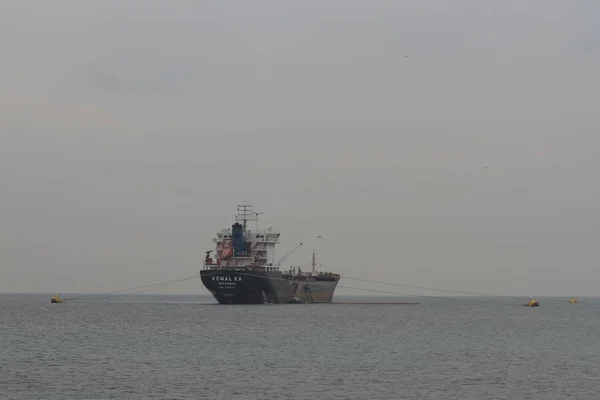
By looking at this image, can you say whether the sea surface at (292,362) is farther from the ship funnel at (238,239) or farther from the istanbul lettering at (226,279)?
the ship funnel at (238,239)

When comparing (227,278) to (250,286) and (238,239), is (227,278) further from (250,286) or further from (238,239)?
(238,239)

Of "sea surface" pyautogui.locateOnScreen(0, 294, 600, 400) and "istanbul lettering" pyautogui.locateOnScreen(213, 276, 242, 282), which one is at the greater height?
"istanbul lettering" pyautogui.locateOnScreen(213, 276, 242, 282)

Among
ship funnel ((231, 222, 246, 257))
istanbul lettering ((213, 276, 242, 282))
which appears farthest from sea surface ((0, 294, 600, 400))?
ship funnel ((231, 222, 246, 257))

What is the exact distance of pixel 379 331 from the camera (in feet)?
343

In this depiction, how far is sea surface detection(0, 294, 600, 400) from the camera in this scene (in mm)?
53531

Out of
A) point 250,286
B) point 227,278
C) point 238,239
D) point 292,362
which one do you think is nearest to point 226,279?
point 227,278

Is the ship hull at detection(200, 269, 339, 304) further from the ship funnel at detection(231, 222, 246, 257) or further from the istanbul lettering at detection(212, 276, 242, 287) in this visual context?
the ship funnel at detection(231, 222, 246, 257)

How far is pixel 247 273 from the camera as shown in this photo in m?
143

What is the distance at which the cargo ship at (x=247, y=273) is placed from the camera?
470ft

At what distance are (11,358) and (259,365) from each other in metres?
18.1

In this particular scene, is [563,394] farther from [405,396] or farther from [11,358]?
[11,358]

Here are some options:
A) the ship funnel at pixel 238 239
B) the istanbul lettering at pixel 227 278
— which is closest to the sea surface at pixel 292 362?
the istanbul lettering at pixel 227 278

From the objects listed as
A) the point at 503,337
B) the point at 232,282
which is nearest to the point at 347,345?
the point at 503,337

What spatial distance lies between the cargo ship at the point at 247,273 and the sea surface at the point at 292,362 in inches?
1223
